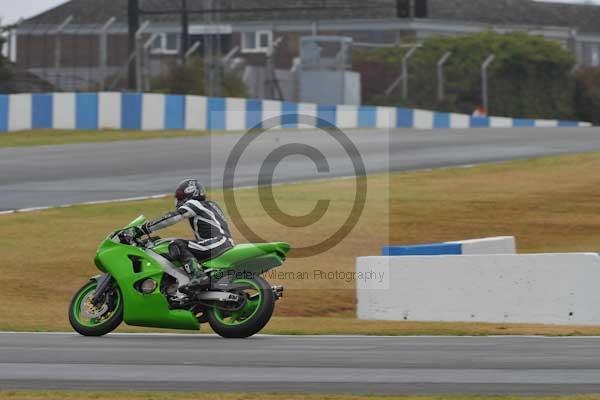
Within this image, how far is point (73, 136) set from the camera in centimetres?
3344

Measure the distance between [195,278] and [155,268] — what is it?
1.42 feet

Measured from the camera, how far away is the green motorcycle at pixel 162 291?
1127 centimetres

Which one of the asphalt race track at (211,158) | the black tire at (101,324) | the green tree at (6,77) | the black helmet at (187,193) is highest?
the green tree at (6,77)

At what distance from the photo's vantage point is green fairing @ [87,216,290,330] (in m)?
11.4

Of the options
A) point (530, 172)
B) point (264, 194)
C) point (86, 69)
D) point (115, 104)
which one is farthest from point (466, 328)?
point (86, 69)

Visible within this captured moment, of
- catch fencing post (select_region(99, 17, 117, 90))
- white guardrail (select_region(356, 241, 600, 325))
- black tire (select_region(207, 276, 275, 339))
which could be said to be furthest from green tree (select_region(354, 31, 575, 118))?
black tire (select_region(207, 276, 275, 339))

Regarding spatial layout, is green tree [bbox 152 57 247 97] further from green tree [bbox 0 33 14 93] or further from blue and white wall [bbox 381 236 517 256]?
blue and white wall [bbox 381 236 517 256]

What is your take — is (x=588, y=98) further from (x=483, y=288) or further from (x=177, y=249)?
(x=177, y=249)

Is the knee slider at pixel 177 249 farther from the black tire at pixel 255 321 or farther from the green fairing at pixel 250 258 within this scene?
the black tire at pixel 255 321

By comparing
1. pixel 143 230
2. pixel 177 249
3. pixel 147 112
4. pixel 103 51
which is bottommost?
pixel 177 249

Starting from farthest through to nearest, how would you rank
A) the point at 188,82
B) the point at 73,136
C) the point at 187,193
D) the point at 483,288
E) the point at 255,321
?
the point at 188,82
the point at 73,136
the point at 483,288
the point at 187,193
the point at 255,321

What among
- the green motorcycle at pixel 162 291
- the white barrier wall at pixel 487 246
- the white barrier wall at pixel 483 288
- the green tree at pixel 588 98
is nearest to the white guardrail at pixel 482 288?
the white barrier wall at pixel 483 288

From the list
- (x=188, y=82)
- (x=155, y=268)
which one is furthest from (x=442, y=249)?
(x=188, y=82)

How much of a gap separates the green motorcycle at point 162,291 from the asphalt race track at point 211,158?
9545 millimetres
